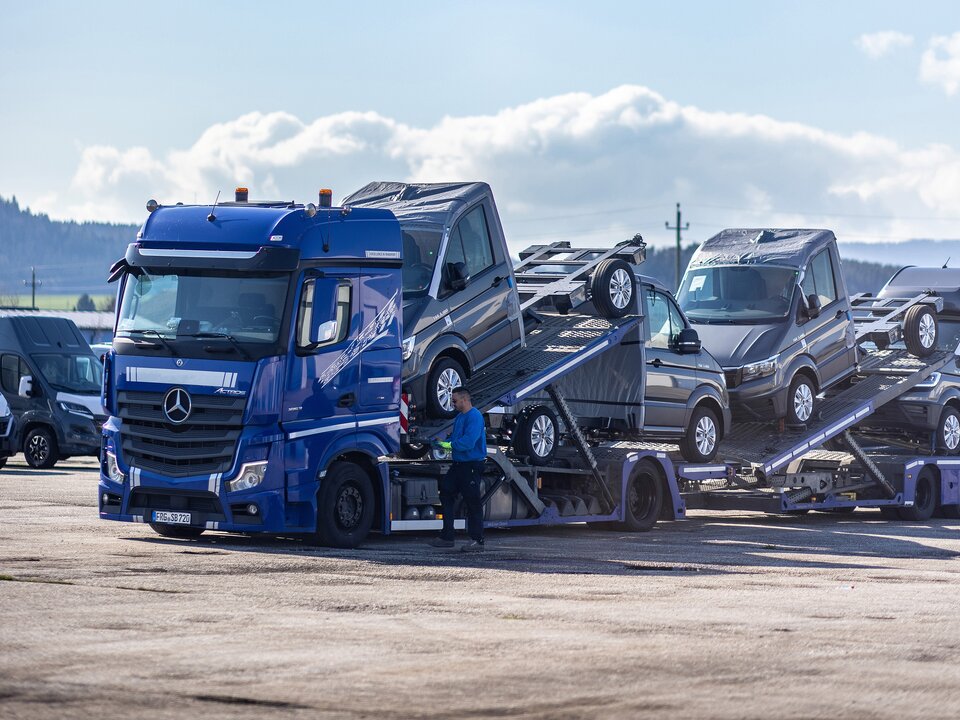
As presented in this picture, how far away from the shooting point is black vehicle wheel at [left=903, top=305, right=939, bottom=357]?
22.9m

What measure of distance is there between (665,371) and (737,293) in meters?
2.75

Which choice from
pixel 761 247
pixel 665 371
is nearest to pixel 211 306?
pixel 665 371

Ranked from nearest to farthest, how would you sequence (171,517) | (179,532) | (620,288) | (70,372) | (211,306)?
(211,306) < (171,517) < (179,532) < (620,288) < (70,372)

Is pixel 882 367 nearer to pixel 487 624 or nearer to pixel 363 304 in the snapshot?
pixel 363 304

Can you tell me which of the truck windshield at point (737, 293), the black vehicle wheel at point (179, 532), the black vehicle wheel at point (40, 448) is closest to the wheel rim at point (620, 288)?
the truck windshield at point (737, 293)

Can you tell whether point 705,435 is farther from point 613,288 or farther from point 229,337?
point 229,337

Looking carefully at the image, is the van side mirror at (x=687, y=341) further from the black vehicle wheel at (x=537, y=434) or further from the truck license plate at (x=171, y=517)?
the truck license plate at (x=171, y=517)

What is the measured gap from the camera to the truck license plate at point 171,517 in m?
14.5

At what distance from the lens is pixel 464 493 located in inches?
590

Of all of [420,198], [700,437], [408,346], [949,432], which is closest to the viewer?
[408,346]

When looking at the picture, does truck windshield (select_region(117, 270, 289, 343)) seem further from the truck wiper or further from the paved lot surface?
the paved lot surface

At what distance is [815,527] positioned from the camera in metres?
20.2

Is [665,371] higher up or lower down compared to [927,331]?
lower down

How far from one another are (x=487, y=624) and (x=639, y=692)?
238 centimetres
